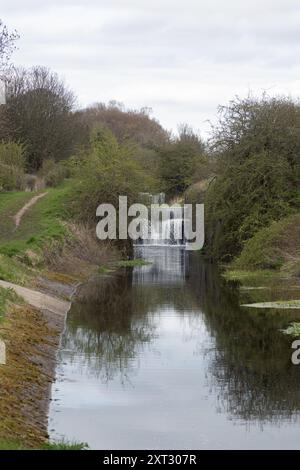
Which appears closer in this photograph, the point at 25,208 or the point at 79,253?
the point at 79,253

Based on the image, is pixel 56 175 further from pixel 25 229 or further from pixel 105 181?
pixel 25 229

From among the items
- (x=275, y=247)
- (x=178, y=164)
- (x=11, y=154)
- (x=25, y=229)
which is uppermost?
(x=178, y=164)

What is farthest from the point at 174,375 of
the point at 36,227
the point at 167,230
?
the point at 167,230

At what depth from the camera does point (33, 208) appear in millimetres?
55094

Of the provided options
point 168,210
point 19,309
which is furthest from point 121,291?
point 168,210

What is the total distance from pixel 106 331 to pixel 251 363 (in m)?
5.97

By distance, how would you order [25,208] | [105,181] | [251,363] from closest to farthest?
1. [251,363]
2. [105,181]
3. [25,208]

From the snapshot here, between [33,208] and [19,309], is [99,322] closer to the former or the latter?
[19,309]

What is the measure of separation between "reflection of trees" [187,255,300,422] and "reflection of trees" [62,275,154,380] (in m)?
2.23

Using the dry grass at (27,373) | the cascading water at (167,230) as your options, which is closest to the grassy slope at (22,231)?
the dry grass at (27,373)

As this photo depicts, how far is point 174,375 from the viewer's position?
69.2 ft

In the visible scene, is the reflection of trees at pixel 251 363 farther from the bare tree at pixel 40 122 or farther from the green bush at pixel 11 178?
the bare tree at pixel 40 122

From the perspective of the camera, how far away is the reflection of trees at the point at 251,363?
59.5 ft

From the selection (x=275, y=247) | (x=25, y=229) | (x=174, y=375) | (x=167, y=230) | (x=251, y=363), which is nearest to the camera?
(x=174, y=375)
